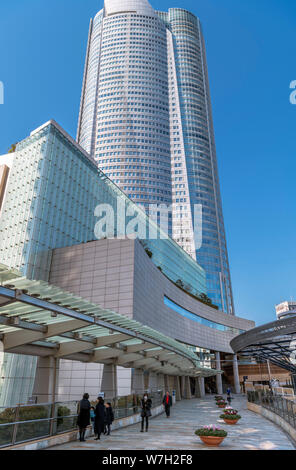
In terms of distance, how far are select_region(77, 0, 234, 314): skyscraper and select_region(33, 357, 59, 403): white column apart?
95749mm

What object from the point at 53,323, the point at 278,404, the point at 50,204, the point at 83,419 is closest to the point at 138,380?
the point at 278,404

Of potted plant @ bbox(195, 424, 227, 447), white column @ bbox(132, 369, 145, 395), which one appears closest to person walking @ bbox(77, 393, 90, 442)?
potted plant @ bbox(195, 424, 227, 447)

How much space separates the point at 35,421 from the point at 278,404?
1235cm

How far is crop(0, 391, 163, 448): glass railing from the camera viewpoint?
309 inches

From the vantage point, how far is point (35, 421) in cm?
877

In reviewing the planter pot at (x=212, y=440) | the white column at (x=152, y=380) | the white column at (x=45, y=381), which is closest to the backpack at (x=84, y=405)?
the white column at (x=45, y=381)

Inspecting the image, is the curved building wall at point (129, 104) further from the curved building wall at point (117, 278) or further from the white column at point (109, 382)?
the white column at point (109, 382)

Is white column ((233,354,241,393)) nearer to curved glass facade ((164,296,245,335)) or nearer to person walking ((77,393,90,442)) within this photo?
curved glass facade ((164,296,245,335))

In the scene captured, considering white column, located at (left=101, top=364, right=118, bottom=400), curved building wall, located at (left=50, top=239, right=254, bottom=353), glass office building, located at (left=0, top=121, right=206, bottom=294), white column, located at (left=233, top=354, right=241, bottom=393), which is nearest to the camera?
white column, located at (left=101, top=364, right=118, bottom=400)

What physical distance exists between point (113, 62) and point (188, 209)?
79.2 m

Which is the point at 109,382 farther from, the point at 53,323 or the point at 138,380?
the point at 138,380

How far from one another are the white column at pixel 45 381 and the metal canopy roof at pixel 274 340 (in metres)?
13.2

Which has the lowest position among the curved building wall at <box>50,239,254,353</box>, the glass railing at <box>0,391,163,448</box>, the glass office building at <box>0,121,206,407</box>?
the glass railing at <box>0,391,163,448</box>
